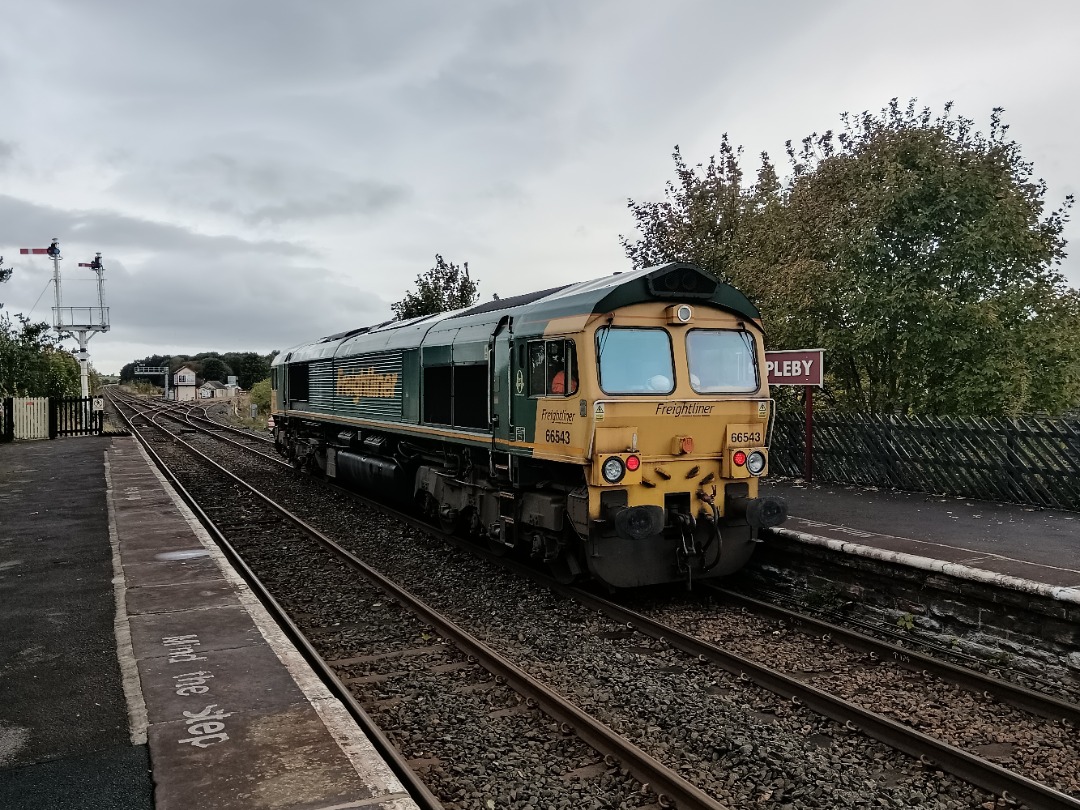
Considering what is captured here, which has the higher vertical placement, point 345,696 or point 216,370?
point 216,370

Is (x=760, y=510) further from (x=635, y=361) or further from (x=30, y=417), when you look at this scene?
(x=30, y=417)

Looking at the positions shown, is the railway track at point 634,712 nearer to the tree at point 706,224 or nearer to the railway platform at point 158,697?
the railway platform at point 158,697

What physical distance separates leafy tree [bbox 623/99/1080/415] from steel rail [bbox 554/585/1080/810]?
9794 millimetres

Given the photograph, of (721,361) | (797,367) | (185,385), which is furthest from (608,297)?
(185,385)

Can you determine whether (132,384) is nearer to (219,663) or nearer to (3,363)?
(3,363)

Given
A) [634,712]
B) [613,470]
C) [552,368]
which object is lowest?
[634,712]

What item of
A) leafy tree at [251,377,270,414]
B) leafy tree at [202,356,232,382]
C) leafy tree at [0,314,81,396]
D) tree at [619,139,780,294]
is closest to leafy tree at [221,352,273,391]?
leafy tree at [202,356,232,382]

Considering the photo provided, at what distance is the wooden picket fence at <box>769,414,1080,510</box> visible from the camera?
11031mm

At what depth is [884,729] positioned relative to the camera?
555 cm

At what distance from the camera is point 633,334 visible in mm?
8461

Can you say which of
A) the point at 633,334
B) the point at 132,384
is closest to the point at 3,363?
the point at 633,334

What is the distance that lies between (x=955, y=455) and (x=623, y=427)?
688 centimetres

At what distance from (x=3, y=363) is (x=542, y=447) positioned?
29203 mm

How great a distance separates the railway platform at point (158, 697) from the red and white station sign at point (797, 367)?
9297 mm
